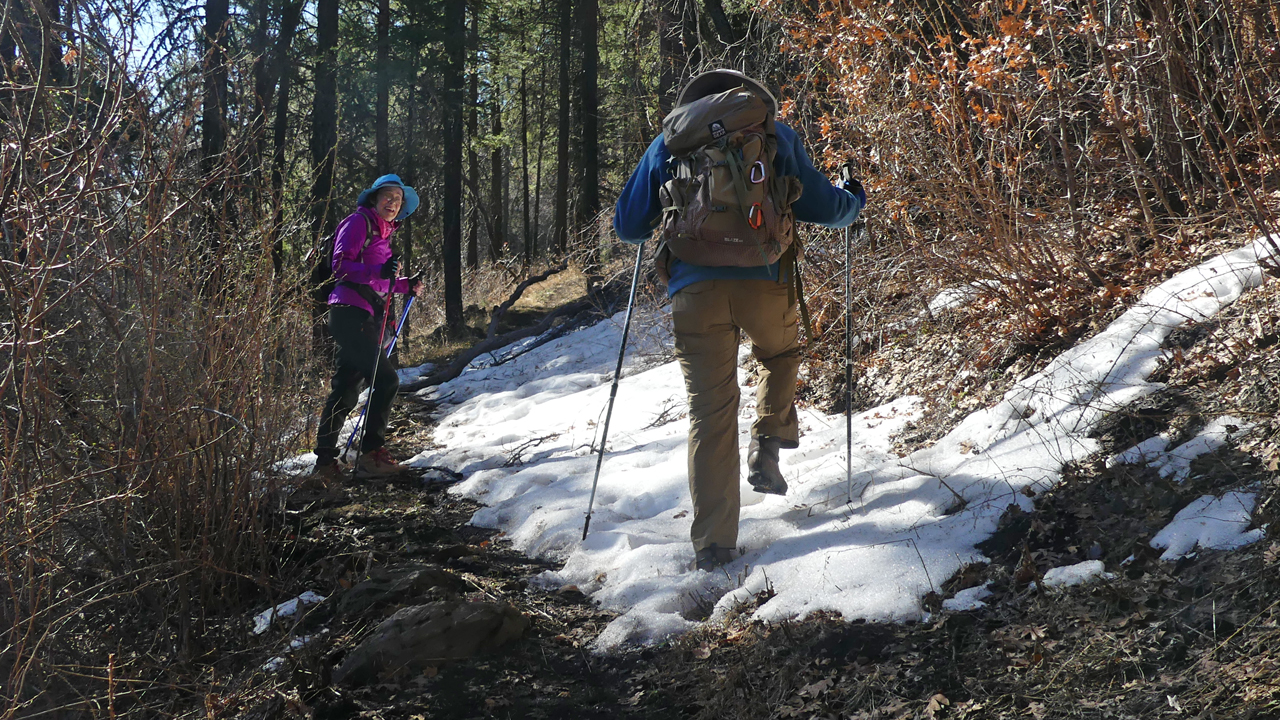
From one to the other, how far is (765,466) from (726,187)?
5.09 feet

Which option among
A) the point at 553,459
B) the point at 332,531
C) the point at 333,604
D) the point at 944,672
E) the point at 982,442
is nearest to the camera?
the point at 944,672

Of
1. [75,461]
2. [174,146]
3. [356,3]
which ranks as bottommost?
[75,461]

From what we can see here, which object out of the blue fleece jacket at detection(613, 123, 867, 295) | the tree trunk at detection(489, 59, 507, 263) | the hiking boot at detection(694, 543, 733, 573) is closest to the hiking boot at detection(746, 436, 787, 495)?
the hiking boot at detection(694, 543, 733, 573)

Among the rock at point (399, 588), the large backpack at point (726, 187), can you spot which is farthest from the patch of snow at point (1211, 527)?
the rock at point (399, 588)

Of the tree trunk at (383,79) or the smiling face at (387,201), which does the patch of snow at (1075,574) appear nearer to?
the smiling face at (387,201)

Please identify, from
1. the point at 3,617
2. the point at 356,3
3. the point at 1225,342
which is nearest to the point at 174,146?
the point at 3,617

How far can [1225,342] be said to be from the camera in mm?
3887

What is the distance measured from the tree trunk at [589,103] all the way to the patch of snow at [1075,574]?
45.5 feet

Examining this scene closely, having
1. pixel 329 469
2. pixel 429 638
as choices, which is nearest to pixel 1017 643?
pixel 429 638

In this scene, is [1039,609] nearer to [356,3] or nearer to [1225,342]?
[1225,342]

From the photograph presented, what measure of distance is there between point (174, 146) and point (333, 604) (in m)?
2.04

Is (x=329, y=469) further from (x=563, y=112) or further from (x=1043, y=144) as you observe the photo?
(x=563, y=112)

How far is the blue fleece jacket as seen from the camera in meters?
3.94

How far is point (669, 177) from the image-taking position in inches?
155
